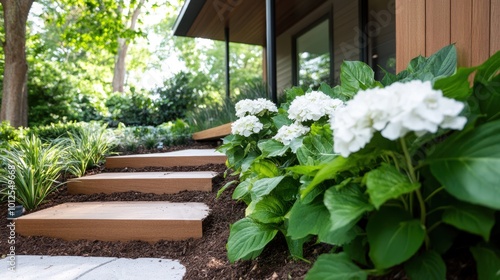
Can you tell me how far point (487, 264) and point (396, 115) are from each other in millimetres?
428

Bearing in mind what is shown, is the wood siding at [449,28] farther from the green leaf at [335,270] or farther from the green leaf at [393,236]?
the green leaf at [335,270]

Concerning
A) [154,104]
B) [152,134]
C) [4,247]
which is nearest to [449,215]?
[4,247]

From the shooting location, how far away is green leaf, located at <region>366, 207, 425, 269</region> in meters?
0.78

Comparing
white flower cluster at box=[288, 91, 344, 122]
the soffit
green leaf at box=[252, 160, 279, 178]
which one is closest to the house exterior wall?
the soffit

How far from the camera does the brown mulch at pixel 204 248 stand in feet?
4.69

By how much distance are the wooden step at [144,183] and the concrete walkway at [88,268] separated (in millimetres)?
935

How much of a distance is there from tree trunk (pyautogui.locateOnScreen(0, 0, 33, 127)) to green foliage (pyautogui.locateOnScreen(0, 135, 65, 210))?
485cm

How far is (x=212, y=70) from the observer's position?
2105cm

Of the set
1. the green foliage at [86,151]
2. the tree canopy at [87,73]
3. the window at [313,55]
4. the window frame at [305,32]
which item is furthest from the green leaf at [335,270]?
the window frame at [305,32]

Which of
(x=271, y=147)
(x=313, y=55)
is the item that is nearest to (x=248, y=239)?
(x=271, y=147)

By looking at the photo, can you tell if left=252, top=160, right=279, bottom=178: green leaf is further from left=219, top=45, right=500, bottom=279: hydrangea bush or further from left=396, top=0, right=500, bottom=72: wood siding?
left=396, top=0, right=500, bottom=72: wood siding

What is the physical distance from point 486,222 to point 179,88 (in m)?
9.47

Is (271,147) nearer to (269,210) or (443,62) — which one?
(269,210)

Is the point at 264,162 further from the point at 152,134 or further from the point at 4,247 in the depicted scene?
the point at 152,134
